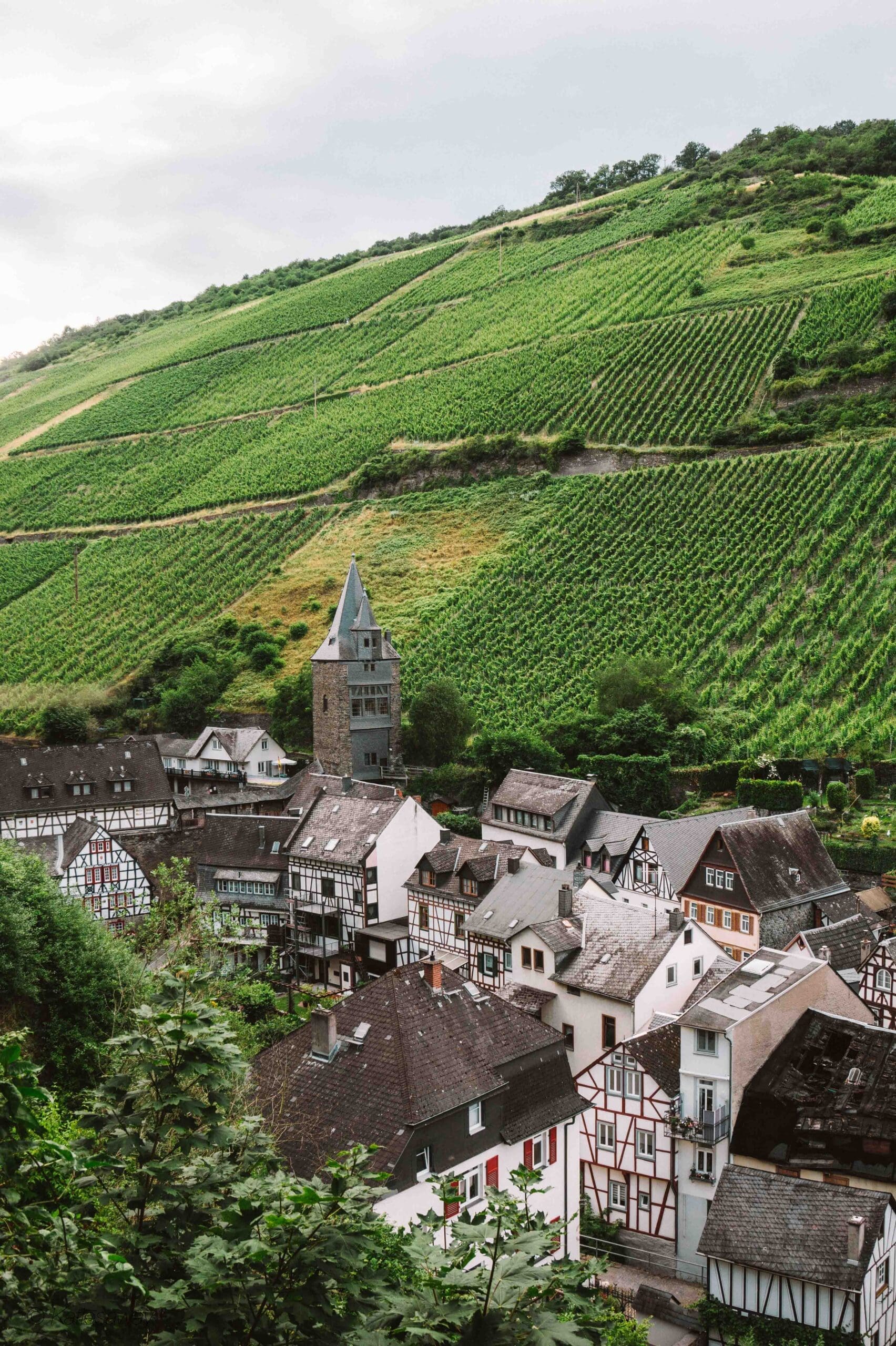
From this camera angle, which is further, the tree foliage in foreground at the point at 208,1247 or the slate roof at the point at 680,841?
the slate roof at the point at 680,841

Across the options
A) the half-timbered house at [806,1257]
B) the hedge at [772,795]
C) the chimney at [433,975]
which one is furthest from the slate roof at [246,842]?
the half-timbered house at [806,1257]

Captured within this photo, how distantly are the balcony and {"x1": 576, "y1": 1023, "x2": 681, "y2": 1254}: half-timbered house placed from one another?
0.39 meters

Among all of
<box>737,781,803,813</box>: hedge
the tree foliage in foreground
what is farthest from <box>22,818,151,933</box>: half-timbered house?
the tree foliage in foreground

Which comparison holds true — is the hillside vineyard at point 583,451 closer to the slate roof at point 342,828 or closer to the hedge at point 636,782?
the hedge at point 636,782

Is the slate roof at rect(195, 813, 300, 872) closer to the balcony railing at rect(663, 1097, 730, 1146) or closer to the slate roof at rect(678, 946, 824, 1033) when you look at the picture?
the slate roof at rect(678, 946, 824, 1033)

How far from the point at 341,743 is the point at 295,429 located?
2677 inches

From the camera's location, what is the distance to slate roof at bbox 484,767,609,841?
1731 inches

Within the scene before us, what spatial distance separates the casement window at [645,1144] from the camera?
24.7 meters

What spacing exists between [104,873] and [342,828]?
27.9 ft

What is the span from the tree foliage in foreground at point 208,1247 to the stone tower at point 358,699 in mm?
49606

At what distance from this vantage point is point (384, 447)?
10300cm

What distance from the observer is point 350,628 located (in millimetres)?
59000

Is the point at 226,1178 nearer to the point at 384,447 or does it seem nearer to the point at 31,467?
the point at 384,447

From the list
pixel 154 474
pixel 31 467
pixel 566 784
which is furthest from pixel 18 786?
pixel 31 467
